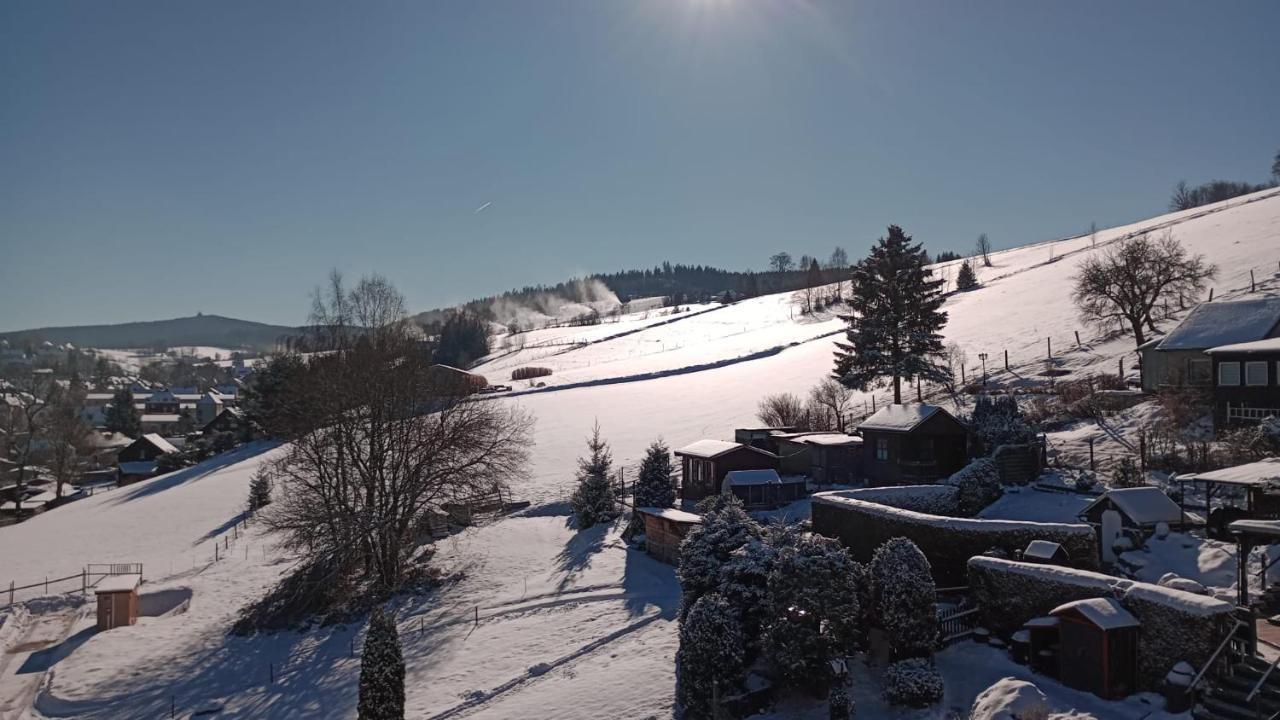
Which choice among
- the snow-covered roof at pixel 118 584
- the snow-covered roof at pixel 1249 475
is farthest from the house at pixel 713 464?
the snow-covered roof at pixel 118 584

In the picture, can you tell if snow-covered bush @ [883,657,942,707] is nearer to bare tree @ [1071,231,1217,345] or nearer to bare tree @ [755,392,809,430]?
bare tree @ [755,392,809,430]

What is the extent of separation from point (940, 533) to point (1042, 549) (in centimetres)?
307

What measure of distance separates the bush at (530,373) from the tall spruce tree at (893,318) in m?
45.5

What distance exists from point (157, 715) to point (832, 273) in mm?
151506

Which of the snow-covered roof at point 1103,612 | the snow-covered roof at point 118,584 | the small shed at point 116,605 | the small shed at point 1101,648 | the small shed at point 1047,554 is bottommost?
the small shed at point 116,605

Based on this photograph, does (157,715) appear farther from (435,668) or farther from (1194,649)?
(1194,649)

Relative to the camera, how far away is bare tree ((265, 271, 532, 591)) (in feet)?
96.2

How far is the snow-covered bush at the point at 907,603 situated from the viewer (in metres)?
16.6

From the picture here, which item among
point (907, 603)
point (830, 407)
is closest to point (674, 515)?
point (907, 603)

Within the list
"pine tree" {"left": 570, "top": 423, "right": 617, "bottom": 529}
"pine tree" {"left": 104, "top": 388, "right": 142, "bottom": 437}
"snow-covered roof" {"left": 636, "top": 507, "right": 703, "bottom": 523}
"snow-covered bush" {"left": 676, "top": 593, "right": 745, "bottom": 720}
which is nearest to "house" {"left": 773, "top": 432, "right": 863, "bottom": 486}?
"pine tree" {"left": 570, "top": 423, "right": 617, "bottom": 529}

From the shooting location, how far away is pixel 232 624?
28.7 meters

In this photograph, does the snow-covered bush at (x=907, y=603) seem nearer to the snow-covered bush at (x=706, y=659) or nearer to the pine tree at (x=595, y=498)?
the snow-covered bush at (x=706, y=659)

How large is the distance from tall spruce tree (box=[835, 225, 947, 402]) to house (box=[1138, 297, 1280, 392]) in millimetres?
10880

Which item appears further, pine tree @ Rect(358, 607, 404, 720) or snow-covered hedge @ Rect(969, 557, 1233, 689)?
pine tree @ Rect(358, 607, 404, 720)
